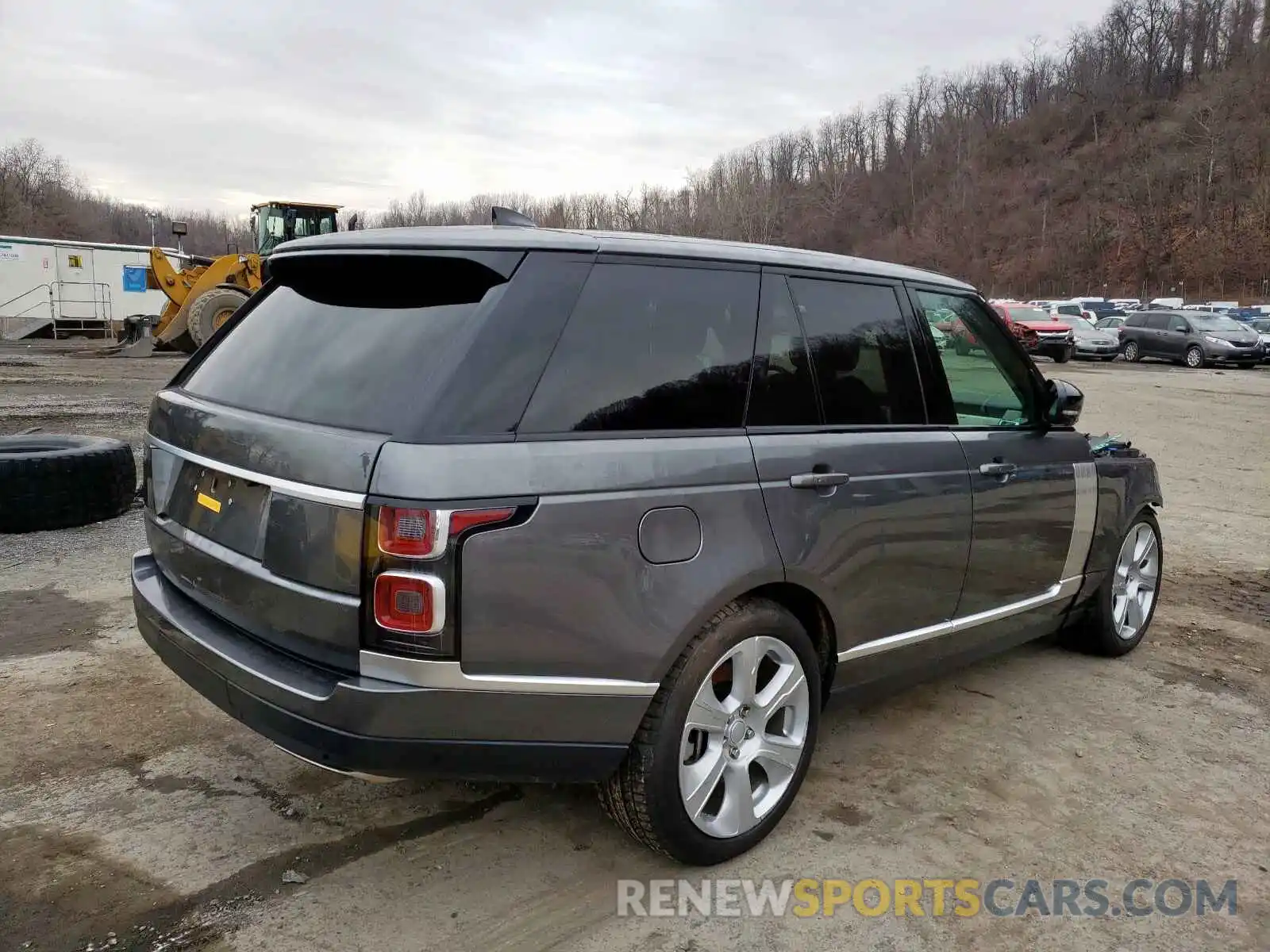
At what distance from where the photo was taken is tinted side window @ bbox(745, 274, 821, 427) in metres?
2.89

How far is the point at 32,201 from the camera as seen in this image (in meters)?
77.0

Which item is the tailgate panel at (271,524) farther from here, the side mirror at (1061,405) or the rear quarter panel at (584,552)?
the side mirror at (1061,405)

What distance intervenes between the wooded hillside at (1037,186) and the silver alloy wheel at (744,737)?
144 ft

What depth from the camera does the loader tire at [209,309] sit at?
17.9 metres

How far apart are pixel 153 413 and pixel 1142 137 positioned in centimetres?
8782

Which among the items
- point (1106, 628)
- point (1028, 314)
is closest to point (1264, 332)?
point (1028, 314)

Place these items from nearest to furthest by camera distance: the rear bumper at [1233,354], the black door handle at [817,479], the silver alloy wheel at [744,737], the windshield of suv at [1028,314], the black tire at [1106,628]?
1. the silver alloy wheel at [744,737]
2. the black door handle at [817,479]
3. the black tire at [1106,628]
4. the rear bumper at [1233,354]
5. the windshield of suv at [1028,314]

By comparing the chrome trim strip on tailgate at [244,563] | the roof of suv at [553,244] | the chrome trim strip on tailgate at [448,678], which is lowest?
the chrome trim strip on tailgate at [448,678]

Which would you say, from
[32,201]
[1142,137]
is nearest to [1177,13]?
[1142,137]

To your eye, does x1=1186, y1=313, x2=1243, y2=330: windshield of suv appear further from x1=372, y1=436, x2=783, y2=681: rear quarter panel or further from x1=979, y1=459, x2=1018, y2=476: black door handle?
x1=372, y1=436, x2=783, y2=681: rear quarter panel

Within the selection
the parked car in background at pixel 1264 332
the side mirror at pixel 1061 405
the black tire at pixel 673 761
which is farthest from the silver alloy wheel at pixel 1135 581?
the parked car in background at pixel 1264 332

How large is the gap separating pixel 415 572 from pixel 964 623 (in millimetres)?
2288

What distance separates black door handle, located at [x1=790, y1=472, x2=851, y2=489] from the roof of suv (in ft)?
2.33

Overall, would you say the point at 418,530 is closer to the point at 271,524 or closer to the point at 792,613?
the point at 271,524
